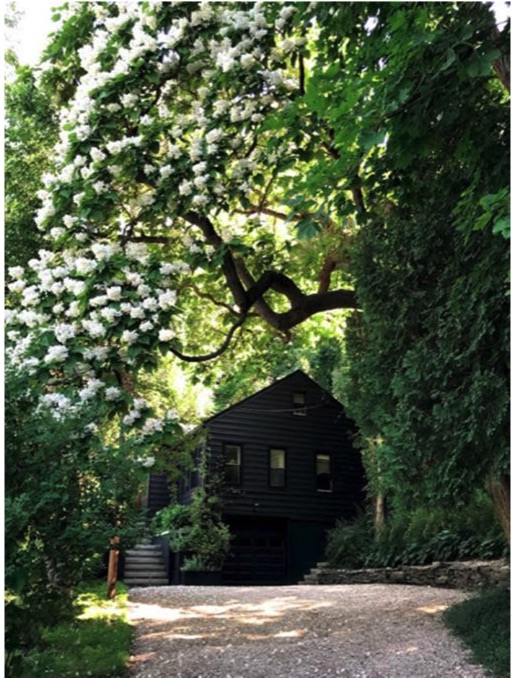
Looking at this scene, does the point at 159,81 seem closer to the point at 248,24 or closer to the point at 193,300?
the point at 248,24

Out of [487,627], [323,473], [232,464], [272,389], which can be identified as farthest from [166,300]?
[323,473]

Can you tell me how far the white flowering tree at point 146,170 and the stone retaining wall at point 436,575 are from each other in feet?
20.3

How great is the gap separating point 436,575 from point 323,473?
8.37 m

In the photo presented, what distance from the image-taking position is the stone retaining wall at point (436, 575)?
10508 millimetres

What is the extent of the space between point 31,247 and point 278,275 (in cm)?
384

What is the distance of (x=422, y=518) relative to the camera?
14102 millimetres

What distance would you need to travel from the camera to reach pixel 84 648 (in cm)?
698

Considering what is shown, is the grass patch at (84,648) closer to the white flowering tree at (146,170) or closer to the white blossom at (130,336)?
the white flowering tree at (146,170)

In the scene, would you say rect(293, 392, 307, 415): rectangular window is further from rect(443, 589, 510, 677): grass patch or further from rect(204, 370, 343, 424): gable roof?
rect(443, 589, 510, 677): grass patch

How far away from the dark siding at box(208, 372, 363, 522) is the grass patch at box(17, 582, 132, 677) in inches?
401

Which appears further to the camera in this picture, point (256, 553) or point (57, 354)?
point (256, 553)

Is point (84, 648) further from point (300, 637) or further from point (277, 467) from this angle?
point (277, 467)

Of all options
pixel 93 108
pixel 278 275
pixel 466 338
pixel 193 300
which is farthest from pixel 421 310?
pixel 193 300

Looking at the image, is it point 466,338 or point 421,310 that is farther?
point 421,310
